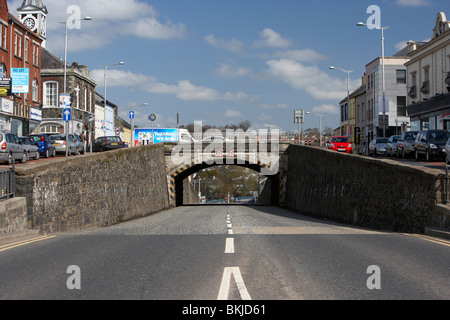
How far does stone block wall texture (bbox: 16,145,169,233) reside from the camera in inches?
541

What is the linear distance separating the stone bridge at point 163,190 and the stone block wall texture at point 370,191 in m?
0.03

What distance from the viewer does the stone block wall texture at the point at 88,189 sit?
13.7 m

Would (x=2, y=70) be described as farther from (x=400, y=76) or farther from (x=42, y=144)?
(x=400, y=76)

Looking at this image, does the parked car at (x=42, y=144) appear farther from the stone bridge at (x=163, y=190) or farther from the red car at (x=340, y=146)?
the red car at (x=340, y=146)

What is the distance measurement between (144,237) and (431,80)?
37327 millimetres

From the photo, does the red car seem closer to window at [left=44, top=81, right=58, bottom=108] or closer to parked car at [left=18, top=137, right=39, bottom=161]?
parked car at [left=18, top=137, right=39, bottom=161]

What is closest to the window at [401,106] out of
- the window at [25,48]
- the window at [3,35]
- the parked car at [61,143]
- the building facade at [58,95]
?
the building facade at [58,95]

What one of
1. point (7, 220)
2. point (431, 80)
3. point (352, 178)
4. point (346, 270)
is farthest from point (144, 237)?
point (431, 80)

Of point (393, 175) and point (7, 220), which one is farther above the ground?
point (393, 175)

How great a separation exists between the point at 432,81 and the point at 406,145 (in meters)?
13.9

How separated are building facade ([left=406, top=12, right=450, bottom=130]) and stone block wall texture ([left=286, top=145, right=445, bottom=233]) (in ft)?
48.2

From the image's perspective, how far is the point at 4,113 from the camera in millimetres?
38438
